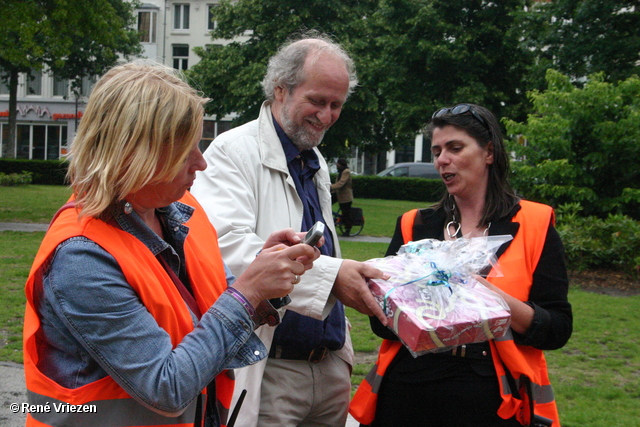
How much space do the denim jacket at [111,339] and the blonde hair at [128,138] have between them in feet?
0.36

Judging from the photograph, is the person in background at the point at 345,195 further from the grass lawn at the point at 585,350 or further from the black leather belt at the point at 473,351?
the black leather belt at the point at 473,351

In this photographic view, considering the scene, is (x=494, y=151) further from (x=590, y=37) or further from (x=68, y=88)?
(x=68, y=88)

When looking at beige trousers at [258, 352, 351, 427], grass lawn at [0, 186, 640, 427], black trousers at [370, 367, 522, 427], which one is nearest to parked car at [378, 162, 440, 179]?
grass lawn at [0, 186, 640, 427]

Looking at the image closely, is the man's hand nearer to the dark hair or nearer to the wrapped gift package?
the wrapped gift package

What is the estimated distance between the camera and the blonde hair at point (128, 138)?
1675 millimetres

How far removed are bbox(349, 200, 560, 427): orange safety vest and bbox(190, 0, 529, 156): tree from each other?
69.4 ft

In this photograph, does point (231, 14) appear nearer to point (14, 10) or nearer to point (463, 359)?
point (14, 10)

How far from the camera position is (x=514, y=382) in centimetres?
240

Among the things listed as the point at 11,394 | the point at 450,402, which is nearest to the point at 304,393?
the point at 450,402

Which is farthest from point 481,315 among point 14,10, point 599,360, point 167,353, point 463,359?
point 14,10

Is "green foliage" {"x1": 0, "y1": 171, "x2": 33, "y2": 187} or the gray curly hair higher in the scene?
the gray curly hair

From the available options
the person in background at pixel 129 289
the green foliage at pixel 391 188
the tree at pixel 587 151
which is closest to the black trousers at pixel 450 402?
the person in background at pixel 129 289

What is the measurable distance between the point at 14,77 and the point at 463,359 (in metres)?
38.7

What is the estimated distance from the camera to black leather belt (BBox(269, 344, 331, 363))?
267 centimetres
